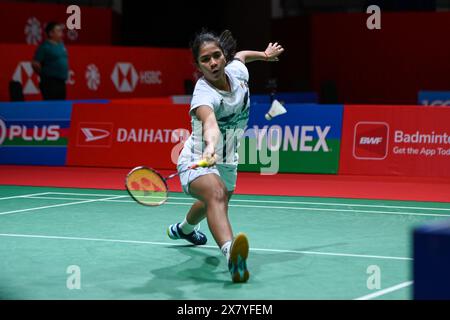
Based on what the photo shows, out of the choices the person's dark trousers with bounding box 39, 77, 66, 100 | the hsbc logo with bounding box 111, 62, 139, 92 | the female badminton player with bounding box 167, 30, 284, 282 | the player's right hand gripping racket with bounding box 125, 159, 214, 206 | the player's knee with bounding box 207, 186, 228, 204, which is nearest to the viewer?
the female badminton player with bounding box 167, 30, 284, 282

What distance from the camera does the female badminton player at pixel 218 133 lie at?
18.3 ft

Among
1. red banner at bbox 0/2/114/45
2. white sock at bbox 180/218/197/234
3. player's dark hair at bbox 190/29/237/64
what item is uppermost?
red banner at bbox 0/2/114/45

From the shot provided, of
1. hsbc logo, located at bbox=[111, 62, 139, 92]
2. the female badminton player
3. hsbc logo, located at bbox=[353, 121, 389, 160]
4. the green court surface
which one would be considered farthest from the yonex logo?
the female badminton player

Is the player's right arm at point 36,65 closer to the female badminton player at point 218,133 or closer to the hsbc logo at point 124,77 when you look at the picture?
the hsbc logo at point 124,77

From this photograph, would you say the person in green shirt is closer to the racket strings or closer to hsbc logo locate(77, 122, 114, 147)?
hsbc logo locate(77, 122, 114, 147)

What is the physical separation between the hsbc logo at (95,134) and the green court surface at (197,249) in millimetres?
2618

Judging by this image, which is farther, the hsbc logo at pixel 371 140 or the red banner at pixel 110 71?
the red banner at pixel 110 71

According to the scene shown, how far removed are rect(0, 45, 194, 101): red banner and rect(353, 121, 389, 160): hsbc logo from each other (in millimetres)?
6549

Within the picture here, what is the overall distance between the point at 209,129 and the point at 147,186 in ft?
2.45

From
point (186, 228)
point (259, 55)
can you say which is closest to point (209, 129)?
point (259, 55)

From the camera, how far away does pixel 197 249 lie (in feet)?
22.6

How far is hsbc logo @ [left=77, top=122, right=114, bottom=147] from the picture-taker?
12609 mm

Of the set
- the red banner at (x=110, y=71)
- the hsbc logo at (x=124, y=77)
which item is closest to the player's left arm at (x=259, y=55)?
the red banner at (x=110, y=71)

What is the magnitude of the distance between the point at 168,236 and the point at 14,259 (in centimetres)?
133
